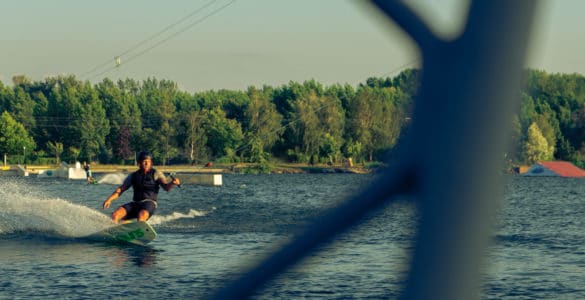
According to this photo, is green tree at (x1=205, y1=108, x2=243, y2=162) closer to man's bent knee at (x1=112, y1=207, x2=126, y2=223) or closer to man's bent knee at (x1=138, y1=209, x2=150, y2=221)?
man's bent knee at (x1=112, y1=207, x2=126, y2=223)

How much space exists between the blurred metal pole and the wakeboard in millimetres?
16226

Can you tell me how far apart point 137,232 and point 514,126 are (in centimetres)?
1654

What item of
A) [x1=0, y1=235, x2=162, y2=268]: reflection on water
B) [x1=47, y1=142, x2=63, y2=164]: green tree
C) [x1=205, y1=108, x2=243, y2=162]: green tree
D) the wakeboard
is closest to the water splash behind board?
[x1=0, y1=235, x2=162, y2=268]: reflection on water

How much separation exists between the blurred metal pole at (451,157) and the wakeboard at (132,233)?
16226 mm

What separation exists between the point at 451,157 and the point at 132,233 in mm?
16509

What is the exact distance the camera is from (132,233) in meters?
17.2

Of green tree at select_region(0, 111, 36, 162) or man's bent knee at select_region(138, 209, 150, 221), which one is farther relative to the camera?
green tree at select_region(0, 111, 36, 162)

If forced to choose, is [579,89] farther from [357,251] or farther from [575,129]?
[357,251]

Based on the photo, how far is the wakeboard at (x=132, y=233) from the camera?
671 inches

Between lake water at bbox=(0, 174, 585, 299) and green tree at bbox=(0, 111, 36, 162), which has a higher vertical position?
green tree at bbox=(0, 111, 36, 162)

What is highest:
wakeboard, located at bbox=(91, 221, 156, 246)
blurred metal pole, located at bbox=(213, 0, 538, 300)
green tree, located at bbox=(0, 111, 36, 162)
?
green tree, located at bbox=(0, 111, 36, 162)

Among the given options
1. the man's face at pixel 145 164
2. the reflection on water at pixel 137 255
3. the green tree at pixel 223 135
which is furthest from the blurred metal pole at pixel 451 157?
the green tree at pixel 223 135

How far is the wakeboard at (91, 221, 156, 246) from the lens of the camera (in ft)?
55.9

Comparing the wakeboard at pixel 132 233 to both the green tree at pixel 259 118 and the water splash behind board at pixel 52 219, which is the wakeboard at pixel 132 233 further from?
the green tree at pixel 259 118
